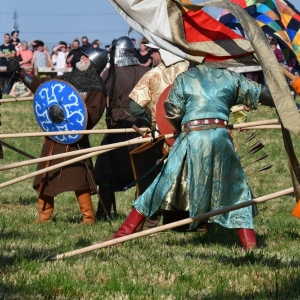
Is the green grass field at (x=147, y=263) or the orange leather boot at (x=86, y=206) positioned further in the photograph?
the orange leather boot at (x=86, y=206)

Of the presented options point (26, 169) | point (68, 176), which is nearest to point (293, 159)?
point (68, 176)

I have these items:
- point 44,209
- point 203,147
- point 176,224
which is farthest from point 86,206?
point 176,224

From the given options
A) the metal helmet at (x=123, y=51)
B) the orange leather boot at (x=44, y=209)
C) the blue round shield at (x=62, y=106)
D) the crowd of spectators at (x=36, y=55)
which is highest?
the crowd of spectators at (x=36, y=55)

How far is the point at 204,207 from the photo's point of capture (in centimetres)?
625

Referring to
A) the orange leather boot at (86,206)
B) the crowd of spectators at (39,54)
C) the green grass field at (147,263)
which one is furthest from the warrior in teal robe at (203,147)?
the crowd of spectators at (39,54)

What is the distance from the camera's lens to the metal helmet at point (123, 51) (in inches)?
348

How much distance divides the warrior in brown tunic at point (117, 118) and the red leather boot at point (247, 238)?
2469 mm

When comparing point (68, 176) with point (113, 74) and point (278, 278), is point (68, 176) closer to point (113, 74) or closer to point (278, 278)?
point (113, 74)

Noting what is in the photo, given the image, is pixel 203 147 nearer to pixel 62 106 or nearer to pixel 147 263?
pixel 147 263

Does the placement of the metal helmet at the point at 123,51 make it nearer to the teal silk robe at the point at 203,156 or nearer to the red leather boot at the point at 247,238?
the teal silk robe at the point at 203,156

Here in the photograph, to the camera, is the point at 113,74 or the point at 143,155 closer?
the point at 143,155

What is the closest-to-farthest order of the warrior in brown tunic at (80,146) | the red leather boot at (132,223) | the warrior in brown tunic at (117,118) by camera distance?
the red leather boot at (132,223)
the warrior in brown tunic at (80,146)
the warrior in brown tunic at (117,118)

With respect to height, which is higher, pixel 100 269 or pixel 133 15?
pixel 133 15

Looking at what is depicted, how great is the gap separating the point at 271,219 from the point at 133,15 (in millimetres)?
3058
